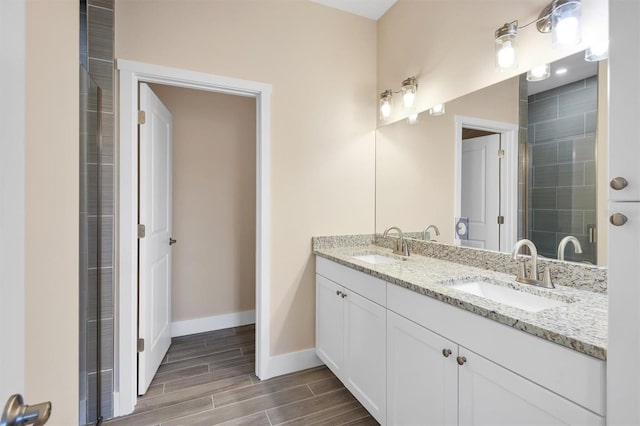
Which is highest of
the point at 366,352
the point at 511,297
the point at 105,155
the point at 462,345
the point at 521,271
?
the point at 105,155

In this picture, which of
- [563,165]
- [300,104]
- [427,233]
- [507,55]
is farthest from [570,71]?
[300,104]

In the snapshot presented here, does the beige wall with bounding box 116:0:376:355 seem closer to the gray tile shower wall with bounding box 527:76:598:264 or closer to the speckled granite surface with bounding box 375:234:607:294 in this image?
the speckled granite surface with bounding box 375:234:607:294

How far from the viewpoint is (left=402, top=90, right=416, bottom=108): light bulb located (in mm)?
2149

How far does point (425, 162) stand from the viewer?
2.22 meters

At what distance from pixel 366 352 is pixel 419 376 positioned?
1.39 feet

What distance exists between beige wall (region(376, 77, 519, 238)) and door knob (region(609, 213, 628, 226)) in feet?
3.39

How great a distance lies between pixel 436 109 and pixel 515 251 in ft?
3.59

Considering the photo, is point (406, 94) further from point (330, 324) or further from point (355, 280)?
point (330, 324)

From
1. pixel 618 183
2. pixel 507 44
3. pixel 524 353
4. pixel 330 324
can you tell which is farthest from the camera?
pixel 330 324

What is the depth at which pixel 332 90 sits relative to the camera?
7.90 ft
